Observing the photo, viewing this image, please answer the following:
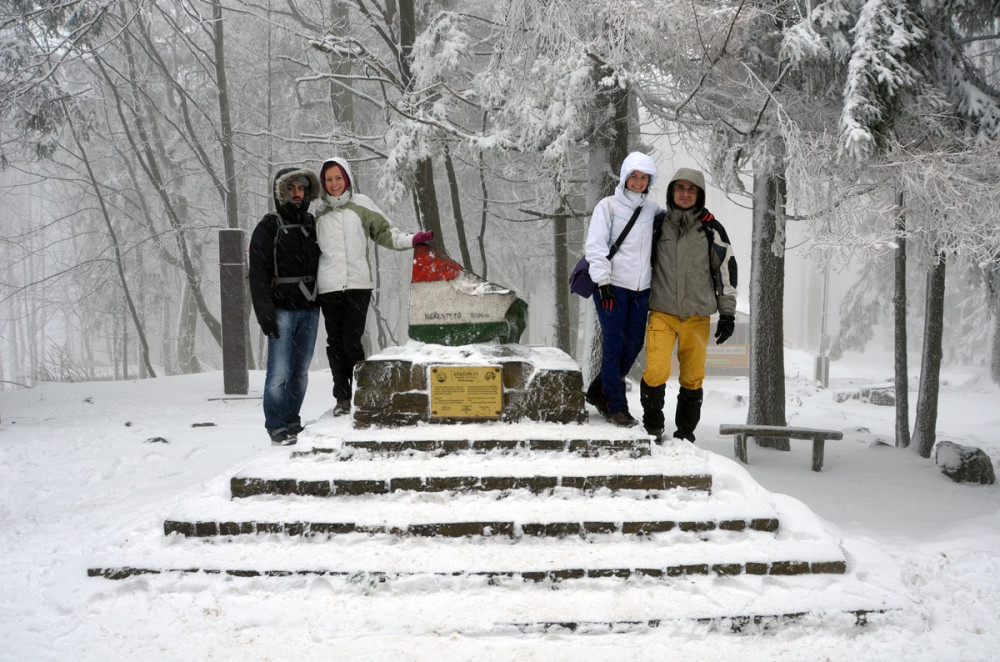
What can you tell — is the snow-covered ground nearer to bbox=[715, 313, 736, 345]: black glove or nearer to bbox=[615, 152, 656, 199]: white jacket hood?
bbox=[715, 313, 736, 345]: black glove

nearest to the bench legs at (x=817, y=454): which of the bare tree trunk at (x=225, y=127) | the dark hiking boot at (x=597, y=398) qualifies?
the dark hiking boot at (x=597, y=398)

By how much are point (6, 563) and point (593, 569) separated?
11.2 ft

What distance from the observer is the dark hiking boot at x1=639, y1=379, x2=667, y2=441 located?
448cm

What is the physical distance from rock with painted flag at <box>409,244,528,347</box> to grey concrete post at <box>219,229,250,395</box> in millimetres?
5990

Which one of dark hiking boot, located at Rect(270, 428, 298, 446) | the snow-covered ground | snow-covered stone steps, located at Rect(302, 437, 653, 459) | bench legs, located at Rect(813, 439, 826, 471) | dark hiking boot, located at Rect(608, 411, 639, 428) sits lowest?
bench legs, located at Rect(813, 439, 826, 471)

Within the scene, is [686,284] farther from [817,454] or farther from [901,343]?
[901,343]

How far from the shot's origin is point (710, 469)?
3928 millimetres

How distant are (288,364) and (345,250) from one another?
98 cm

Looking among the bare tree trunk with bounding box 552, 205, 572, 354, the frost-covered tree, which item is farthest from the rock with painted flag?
the bare tree trunk with bounding box 552, 205, 572, 354

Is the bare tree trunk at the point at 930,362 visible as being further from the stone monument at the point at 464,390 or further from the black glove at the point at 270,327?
the black glove at the point at 270,327

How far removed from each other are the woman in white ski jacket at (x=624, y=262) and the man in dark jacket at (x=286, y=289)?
84.0 inches

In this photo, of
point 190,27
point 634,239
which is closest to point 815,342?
point 190,27

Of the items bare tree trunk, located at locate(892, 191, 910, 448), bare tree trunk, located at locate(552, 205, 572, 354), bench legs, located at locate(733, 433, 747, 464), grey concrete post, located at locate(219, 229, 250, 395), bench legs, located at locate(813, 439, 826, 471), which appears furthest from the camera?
bare tree trunk, located at locate(552, 205, 572, 354)

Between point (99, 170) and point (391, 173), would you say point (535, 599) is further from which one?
point (99, 170)
